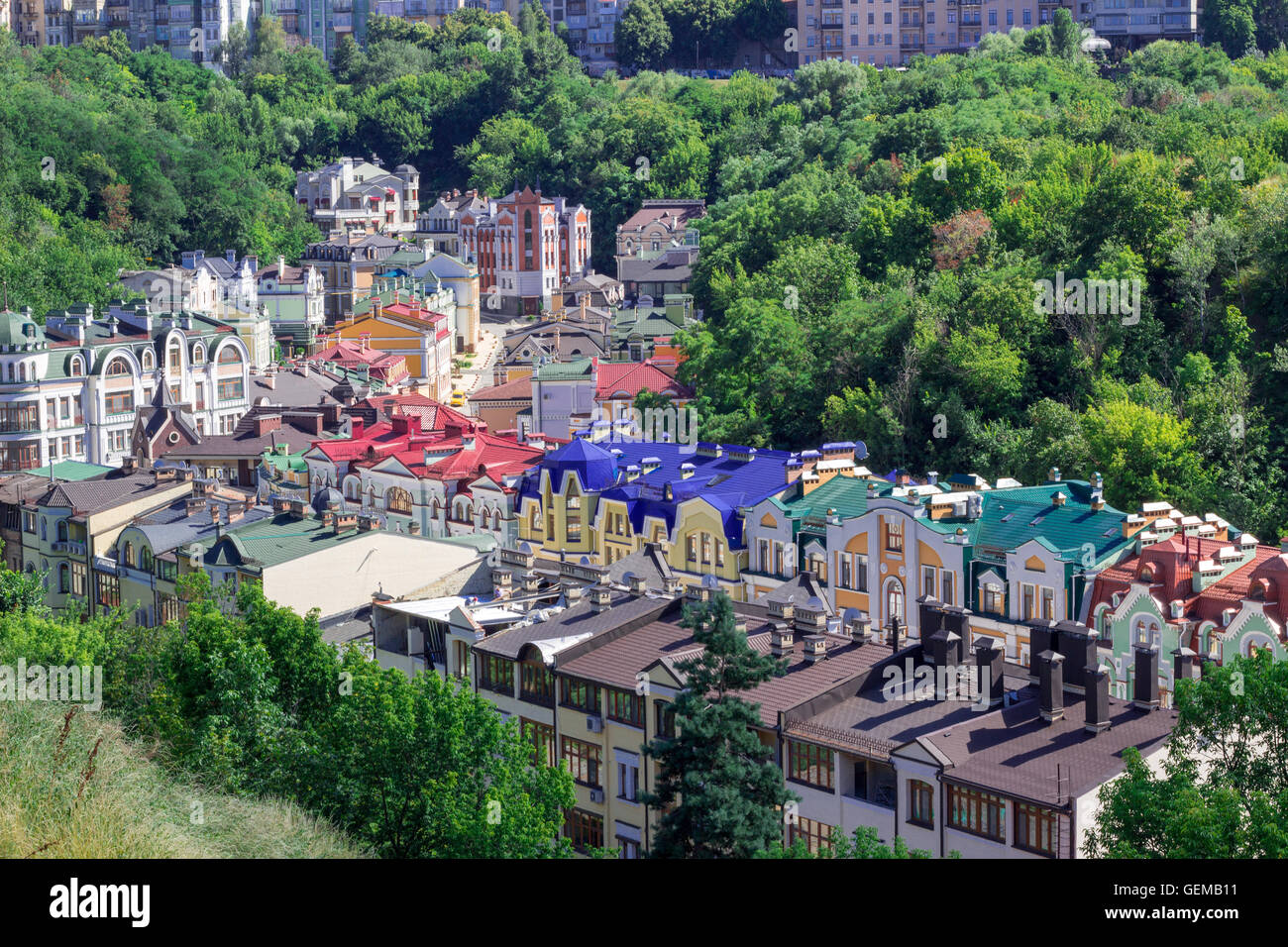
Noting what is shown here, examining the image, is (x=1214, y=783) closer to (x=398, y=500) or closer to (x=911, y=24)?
(x=398, y=500)

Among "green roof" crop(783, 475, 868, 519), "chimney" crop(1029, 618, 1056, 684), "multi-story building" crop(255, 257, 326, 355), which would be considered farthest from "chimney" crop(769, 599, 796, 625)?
"multi-story building" crop(255, 257, 326, 355)

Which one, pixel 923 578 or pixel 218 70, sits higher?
pixel 218 70

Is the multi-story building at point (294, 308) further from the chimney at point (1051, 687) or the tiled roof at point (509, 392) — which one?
the chimney at point (1051, 687)

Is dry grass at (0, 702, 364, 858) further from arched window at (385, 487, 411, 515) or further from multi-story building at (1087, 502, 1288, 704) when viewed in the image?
arched window at (385, 487, 411, 515)

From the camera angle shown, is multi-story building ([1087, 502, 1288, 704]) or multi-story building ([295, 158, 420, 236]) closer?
multi-story building ([1087, 502, 1288, 704])

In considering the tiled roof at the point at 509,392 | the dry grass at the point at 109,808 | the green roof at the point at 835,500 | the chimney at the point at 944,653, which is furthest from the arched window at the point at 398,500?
the dry grass at the point at 109,808

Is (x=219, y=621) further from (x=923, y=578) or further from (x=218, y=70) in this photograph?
(x=218, y=70)

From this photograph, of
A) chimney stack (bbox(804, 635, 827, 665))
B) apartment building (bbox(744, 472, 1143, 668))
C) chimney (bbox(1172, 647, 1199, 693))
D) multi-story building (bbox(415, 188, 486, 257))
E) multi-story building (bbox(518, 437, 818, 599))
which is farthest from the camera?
multi-story building (bbox(415, 188, 486, 257))
